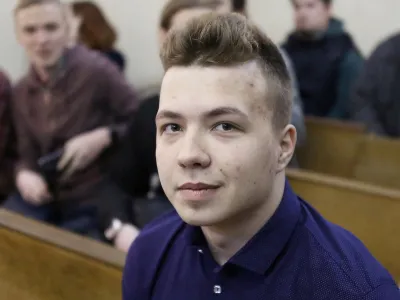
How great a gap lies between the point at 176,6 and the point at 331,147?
37.5 inches

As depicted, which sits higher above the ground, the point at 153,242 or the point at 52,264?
the point at 153,242

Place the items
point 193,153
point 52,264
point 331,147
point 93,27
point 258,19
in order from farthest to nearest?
1. point 258,19
2. point 93,27
3. point 331,147
4. point 52,264
5. point 193,153

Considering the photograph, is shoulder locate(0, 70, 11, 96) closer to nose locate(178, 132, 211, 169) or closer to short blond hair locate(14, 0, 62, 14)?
short blond hair locate(14, 0, 62, 14)

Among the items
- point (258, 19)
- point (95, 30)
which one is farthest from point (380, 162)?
point (258, 19)

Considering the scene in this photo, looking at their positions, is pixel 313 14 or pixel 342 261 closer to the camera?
pixel 342 261

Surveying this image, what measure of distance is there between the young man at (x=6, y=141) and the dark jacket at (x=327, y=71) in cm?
150

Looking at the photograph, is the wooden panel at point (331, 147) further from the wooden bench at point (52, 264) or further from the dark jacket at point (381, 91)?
the wooden bench at point (52, 264)

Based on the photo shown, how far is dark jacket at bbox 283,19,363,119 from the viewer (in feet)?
9.06

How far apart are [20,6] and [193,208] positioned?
138cm

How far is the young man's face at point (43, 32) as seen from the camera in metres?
1.77

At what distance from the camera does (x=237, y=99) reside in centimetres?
67

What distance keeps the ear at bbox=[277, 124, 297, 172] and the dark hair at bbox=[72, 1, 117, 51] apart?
2528 mm

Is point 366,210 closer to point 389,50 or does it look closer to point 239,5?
point 239,5

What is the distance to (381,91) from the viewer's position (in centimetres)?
244
